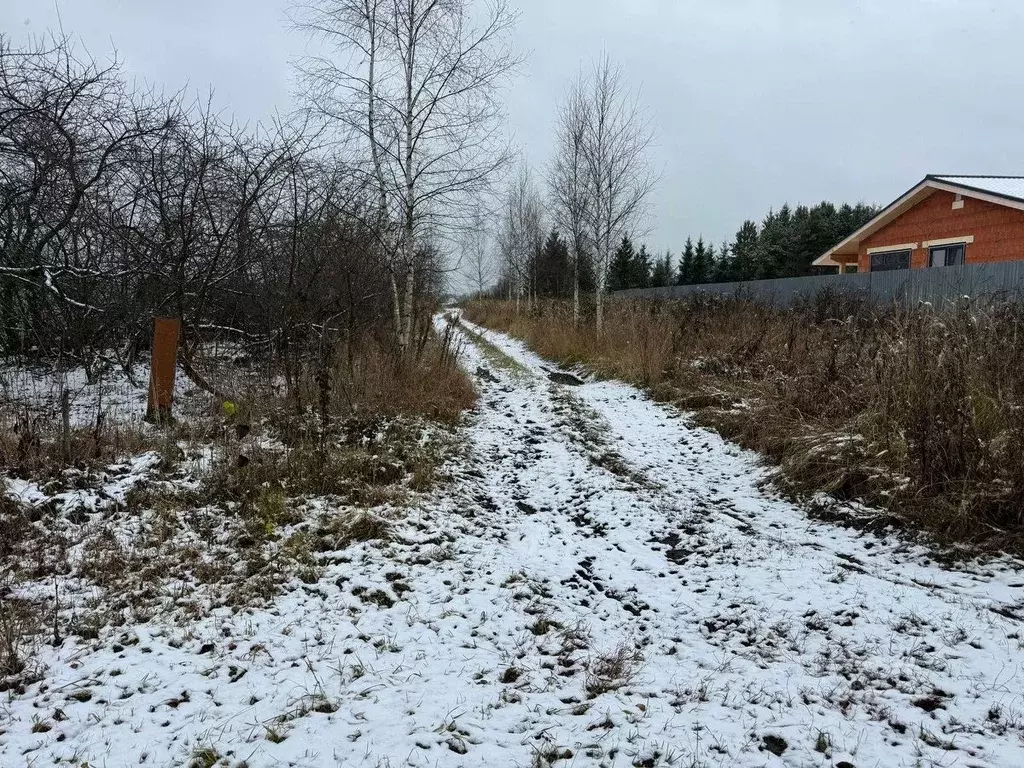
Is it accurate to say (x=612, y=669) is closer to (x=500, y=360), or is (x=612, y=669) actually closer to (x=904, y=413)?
(x=904, y=413)

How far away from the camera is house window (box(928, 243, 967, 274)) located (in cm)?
1700

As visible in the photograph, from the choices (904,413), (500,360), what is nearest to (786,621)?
(904,413)

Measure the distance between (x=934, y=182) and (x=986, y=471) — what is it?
18.0m

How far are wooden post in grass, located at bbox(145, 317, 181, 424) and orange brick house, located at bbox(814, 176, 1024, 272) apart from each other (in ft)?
62.5

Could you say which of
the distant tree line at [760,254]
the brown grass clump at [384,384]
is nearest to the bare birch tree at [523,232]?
the distant tree line at [760,254]

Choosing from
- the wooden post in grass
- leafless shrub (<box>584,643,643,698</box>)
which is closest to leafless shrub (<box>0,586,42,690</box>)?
leafless shrub (<box>584,643,643,698</box>)

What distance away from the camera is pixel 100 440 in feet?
16.7

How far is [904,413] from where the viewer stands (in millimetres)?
4676

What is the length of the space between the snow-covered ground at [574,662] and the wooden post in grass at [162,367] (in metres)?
3.52

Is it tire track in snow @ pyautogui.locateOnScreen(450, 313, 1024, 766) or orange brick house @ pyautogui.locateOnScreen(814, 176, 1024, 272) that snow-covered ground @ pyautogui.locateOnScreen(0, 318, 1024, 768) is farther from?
orange brick house @ pyautogui.locateOnScreen(814, 176, 1024, 272)

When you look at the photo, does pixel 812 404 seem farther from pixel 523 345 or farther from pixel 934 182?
pixel 934 182

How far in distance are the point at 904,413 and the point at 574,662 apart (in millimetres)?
3711

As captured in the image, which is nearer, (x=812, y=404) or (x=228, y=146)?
(x=812, y=404)

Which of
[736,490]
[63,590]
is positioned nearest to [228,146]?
[63,590]
